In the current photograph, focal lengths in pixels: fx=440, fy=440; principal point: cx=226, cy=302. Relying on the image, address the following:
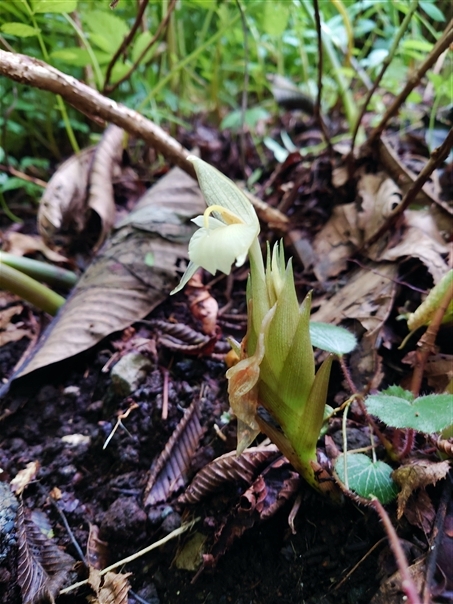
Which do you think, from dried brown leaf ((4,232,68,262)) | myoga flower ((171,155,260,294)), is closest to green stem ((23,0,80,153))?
dried brown leaf ((4,232,68,262))

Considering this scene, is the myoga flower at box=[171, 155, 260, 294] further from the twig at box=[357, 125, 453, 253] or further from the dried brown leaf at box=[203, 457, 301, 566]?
the twig at box=[357, 125, 453, 253]

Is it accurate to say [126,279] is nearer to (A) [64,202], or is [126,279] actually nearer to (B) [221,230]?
(A) [64,202]

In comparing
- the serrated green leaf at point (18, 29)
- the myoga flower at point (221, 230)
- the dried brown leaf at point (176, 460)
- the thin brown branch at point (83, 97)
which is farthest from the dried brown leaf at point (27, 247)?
the myoga flower at point (221, 230)

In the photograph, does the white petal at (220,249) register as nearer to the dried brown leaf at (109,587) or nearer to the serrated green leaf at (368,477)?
the serrated green leaf at (368,477)

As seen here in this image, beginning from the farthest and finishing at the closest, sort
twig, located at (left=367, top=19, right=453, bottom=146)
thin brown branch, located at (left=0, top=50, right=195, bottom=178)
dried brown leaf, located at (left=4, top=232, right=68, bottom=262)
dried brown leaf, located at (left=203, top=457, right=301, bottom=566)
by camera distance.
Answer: dried brown leaf, located at (left=4, top=232, right=68, bottom=262) < twig, located at (left=367, top=19, right=453, bottom=146) < thin brown branch, located at (left=0, top=50, right=195, bottom=178) < dried brown leaf, located at (left=203, top=457, right=301, bottom=566)

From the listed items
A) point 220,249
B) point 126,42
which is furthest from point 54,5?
point 220,249

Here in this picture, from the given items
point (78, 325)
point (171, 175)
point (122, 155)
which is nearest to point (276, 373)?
point (78, 325)
